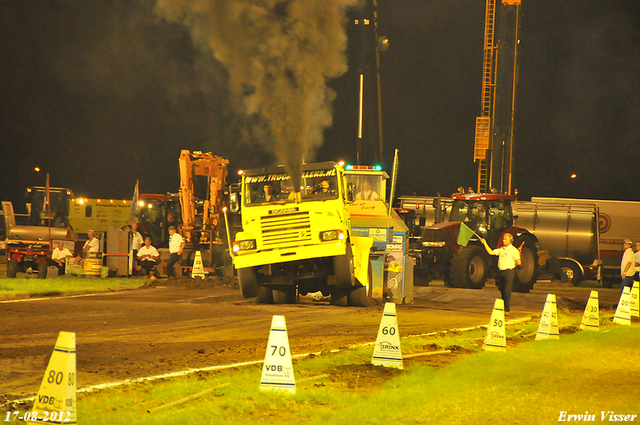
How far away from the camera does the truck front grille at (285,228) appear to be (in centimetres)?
1567

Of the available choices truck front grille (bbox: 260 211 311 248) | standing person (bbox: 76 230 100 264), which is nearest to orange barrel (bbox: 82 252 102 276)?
standing person (bbox: 76 230 100 264)

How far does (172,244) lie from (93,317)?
11.0 metres

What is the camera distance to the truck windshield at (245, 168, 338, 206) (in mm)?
16106

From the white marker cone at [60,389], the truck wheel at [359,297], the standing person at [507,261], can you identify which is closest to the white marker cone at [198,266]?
the truck wheel at [359,297]

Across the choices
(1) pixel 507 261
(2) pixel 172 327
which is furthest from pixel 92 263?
(1) pixel 507 261

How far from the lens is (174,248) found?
24953 millimetres

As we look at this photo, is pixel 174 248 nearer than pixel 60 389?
No

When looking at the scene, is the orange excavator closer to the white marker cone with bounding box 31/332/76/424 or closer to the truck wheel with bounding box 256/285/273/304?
the truck wheel with bounding box 256/285/273/304

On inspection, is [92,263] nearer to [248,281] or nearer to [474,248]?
[248,281]

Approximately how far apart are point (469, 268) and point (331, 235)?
34.3ft

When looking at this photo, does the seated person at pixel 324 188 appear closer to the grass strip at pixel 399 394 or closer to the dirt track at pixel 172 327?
the dirt track at pixel 172 327

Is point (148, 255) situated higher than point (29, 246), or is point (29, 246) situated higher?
point (29, 246)

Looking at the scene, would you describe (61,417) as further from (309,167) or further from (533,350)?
(309,167)

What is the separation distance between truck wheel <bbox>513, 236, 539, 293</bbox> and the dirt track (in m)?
3.61
